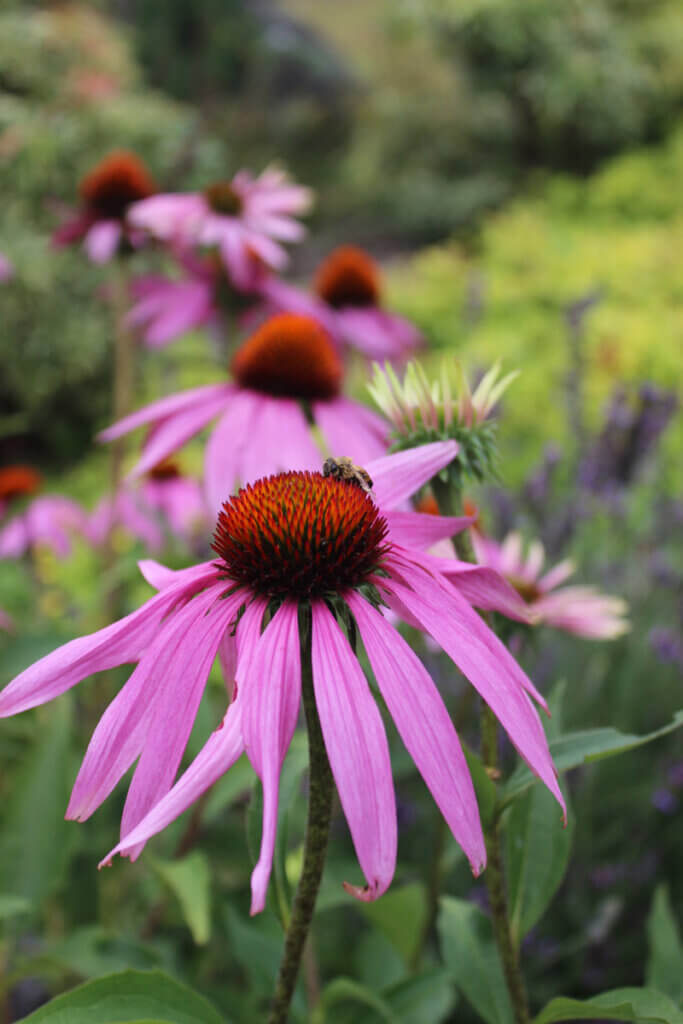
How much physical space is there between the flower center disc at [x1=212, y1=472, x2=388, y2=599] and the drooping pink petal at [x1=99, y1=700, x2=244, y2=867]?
8 cm

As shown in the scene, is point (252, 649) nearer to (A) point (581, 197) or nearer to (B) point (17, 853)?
(B) point (17, 853)

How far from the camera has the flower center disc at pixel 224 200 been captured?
1.27m

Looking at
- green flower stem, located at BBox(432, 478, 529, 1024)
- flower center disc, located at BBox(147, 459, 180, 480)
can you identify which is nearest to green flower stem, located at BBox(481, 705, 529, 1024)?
green flower stem, located at BBox(432, 478, 529, 1024)

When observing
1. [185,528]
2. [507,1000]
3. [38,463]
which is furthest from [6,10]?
[507,1000]

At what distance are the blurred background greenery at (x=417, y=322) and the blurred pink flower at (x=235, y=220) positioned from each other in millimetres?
194

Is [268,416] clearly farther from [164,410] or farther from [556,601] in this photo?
[556,601]

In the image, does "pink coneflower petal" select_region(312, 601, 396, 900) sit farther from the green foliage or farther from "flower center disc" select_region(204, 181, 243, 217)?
the green foliage

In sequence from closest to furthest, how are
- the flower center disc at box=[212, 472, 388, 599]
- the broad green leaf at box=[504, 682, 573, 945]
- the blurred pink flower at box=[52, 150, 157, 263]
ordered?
the flower center disc at box=[212, 472, 388, 599]
the broad green leaf at box=[504, 682, 573, 945]
the blurred pink flower at box=[52, 150, 157, 263]

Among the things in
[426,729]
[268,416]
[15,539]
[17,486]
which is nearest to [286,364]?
[268,416]

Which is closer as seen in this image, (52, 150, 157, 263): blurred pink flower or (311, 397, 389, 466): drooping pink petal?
(311, 397, 389, 466): drooping pink petal

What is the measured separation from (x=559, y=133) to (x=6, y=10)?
4.06 metres

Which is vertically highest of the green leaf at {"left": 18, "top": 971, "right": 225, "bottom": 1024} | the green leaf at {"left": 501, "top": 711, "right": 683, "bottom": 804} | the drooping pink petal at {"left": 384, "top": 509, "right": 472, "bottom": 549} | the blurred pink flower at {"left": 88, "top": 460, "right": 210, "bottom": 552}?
the drooping pink petal at {"left": 384, "top": 509, "right": 472, "bottom": 549}

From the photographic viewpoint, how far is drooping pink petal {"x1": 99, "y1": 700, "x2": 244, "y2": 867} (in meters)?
0.32

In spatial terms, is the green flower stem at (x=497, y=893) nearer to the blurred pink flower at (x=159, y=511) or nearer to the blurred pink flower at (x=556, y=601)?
the blurred pink flower at (x=556, y=601)
